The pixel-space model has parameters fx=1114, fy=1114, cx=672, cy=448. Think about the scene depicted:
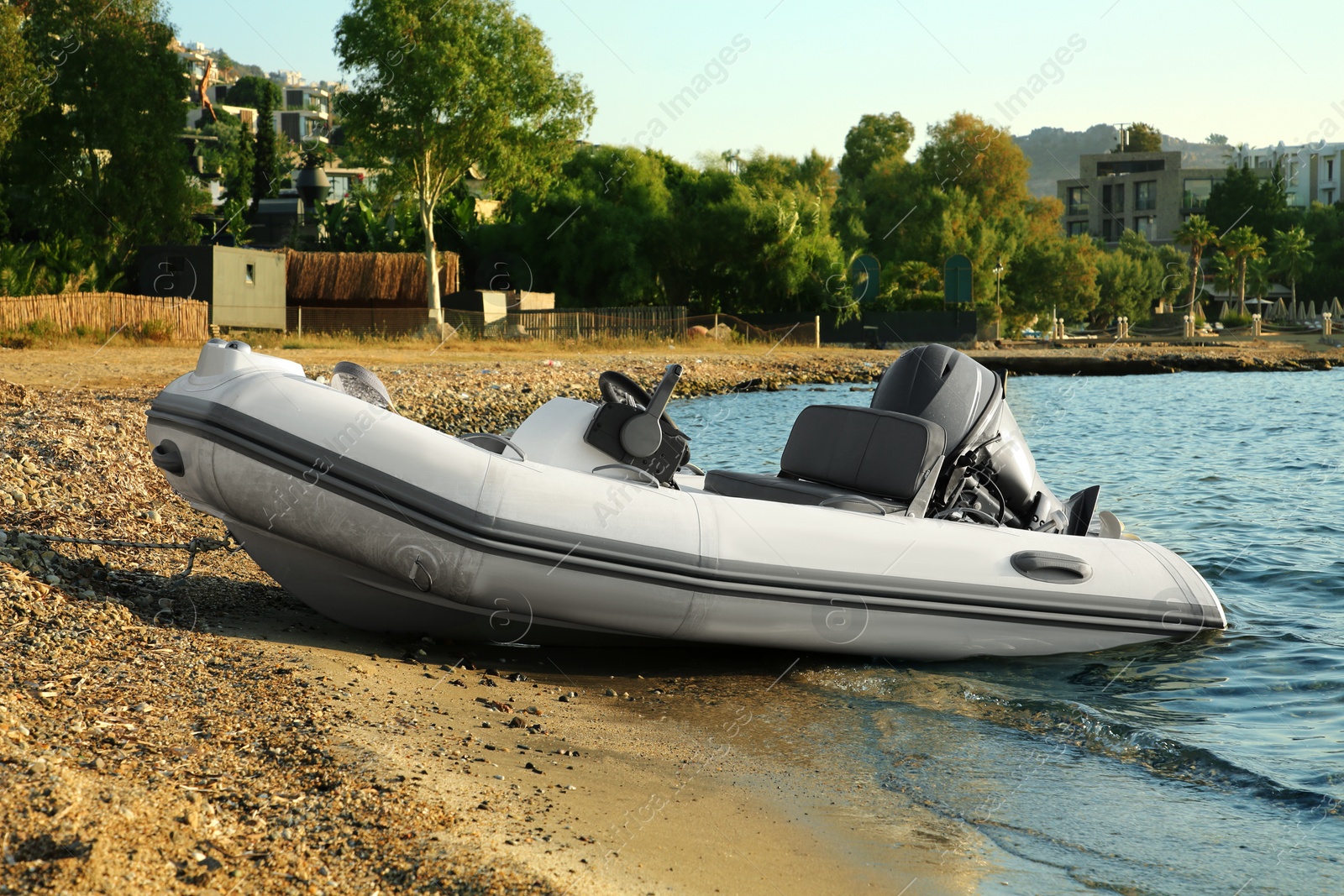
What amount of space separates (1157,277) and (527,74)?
47108 millimetres

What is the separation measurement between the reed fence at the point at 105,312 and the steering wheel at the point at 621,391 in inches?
722

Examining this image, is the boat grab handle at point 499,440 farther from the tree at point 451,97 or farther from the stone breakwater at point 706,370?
the tree at point 451,97

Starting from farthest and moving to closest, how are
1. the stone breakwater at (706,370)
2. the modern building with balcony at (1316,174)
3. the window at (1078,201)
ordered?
the modern building with balcony at (1316,174) < the window at (1078,201) < the stone breakwater at (706,370)

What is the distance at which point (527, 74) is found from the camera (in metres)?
30.5

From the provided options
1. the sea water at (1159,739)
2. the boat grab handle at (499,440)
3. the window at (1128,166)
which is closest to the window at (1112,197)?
the window at (1128,166)

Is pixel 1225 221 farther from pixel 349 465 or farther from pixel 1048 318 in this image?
pixel 349 465

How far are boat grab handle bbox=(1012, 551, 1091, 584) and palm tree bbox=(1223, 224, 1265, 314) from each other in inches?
2598

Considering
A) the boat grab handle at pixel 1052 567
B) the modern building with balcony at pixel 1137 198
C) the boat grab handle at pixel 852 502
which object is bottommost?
the boat grab handle at pixel 1052 567

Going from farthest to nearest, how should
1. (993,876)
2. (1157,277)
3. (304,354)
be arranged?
(1157,277)
(304,354)
(993,876)

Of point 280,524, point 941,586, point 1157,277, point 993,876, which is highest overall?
point 1157,277

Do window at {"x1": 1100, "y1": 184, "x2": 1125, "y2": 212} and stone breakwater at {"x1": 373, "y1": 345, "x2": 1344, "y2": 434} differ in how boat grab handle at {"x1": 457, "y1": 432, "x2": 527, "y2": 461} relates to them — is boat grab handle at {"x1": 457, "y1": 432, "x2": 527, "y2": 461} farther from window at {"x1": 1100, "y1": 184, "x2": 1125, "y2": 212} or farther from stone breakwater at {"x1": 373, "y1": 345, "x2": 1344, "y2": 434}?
window at {"x1": 1100, "y1": 184, "x2": 1125, "y2": 212}

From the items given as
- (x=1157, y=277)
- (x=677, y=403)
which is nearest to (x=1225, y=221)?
(x=1157, y=277)

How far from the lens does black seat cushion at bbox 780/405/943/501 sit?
509 centimetres

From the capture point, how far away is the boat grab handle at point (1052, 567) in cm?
509
